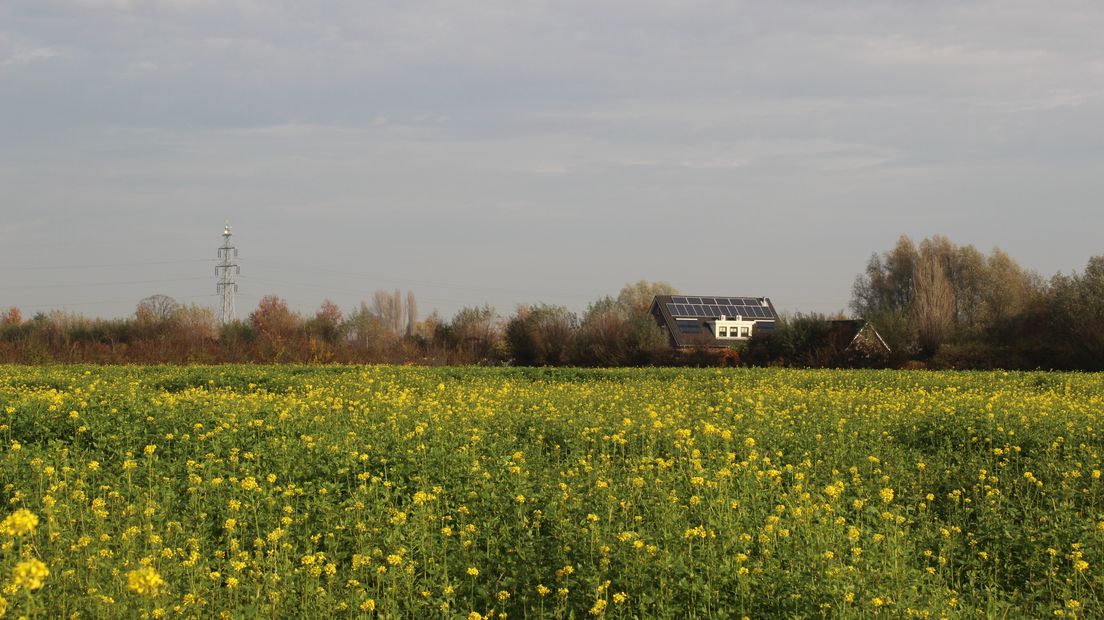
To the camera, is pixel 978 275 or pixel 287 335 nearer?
pixel 287 335

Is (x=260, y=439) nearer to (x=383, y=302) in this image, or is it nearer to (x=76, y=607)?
(x=76, y=607)

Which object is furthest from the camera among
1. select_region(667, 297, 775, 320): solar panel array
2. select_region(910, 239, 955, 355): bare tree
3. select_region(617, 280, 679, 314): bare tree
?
select_region(617, 280, 679, 314): bare tree

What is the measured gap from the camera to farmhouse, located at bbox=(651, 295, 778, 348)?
58.4 m

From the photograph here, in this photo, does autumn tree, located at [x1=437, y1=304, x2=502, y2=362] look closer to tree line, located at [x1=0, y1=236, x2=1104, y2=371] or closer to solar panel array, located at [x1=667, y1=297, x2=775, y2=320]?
tree line, located at [x1=0, y1=236, x2=1104, y2=371]

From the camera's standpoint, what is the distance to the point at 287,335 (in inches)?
1665

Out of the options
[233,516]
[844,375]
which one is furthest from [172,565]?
[844,375]

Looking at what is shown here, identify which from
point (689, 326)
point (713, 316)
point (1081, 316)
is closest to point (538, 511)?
point (1081, 316)

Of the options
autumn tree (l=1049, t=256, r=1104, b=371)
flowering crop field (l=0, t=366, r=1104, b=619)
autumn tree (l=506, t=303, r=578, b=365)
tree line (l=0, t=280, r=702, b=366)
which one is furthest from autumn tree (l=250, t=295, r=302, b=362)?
autumn tree (l=1049, t=256, r=1104, b=371)

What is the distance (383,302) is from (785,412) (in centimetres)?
8116

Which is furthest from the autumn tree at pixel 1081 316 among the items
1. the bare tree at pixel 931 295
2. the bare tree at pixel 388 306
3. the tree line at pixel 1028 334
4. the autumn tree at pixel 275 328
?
the bare tree at pixel 388 306

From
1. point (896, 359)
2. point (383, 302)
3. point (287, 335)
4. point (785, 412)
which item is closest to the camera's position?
point (785, 412)

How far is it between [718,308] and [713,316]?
1.25 m

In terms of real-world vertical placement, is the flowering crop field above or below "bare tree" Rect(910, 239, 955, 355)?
below

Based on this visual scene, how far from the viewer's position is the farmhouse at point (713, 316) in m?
58.4
